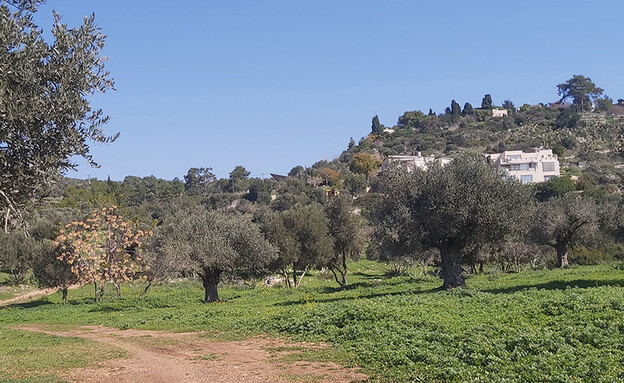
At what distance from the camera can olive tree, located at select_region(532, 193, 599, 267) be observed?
5084 centimetres

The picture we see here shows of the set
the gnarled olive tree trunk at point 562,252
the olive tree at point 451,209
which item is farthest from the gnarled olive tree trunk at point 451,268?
the gnarled olive tree trunk at point 562,252

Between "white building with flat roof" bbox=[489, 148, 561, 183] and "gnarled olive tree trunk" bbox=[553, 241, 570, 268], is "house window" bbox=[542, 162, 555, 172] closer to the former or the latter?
"white building with flat roof" bbox=[489, 148, 561, 183]

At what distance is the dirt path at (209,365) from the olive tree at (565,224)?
130ft

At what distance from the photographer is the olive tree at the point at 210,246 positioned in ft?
115

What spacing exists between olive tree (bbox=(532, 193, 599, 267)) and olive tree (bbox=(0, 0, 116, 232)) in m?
46.2

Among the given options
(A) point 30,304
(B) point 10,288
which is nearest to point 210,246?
(A) point 30,304

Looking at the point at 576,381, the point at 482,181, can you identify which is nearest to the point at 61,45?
the point at 576,381

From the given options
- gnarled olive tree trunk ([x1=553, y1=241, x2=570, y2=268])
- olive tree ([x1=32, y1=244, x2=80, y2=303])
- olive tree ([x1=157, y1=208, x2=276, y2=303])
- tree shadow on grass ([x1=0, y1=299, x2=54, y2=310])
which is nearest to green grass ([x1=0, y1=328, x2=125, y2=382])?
olive tree ([x1=157, y1=208, x2=276, y2=303])

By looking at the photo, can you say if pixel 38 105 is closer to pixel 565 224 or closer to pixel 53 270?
pixel 53 270

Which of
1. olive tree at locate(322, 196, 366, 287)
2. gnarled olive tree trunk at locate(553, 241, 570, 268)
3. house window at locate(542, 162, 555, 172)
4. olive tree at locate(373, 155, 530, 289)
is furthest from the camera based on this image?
house window at locate(542, 162, 555, 172)

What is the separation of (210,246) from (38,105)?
1031 inches

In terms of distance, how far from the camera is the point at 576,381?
31.8 ft

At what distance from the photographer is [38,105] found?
1031cm

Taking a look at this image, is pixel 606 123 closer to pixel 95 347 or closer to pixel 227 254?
pixel 227 254
